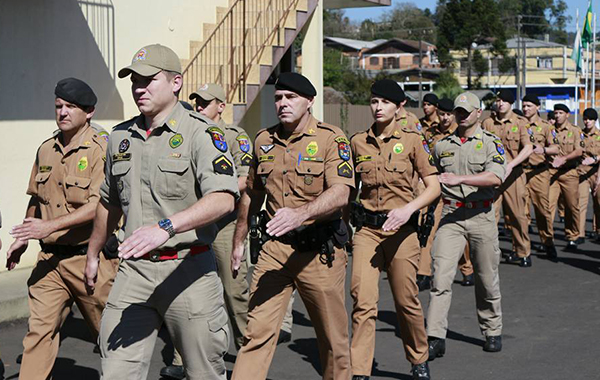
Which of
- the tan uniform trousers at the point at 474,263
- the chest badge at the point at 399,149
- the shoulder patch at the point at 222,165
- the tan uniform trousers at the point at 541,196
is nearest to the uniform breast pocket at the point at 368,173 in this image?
the chest badge at the point at 399,149

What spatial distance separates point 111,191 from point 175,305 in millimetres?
727

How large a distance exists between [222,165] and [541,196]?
9.83 meters

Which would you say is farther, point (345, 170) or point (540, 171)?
point (540, 171)

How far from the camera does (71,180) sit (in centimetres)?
604

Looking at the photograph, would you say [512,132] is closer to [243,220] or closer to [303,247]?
[243,220]

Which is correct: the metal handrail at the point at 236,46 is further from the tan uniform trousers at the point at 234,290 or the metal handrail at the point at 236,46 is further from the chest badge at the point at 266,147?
the chest badge at the point at 266,147

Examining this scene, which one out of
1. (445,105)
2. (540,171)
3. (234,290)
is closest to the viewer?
(234,290)

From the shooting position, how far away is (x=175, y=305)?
462cm

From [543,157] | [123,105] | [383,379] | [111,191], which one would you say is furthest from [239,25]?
[111,191]

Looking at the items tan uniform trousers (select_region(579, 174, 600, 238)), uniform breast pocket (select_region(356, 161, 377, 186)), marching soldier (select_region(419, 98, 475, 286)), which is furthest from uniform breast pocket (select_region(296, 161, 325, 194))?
tan uniform trousers (select_region(579, 174, 600, 238))

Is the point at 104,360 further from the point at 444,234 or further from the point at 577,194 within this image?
the point at 577,194

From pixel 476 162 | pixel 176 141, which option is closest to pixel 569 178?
pixel 476 162

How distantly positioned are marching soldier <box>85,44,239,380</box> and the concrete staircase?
8.39 m

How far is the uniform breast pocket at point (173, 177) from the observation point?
4590 millimetres
